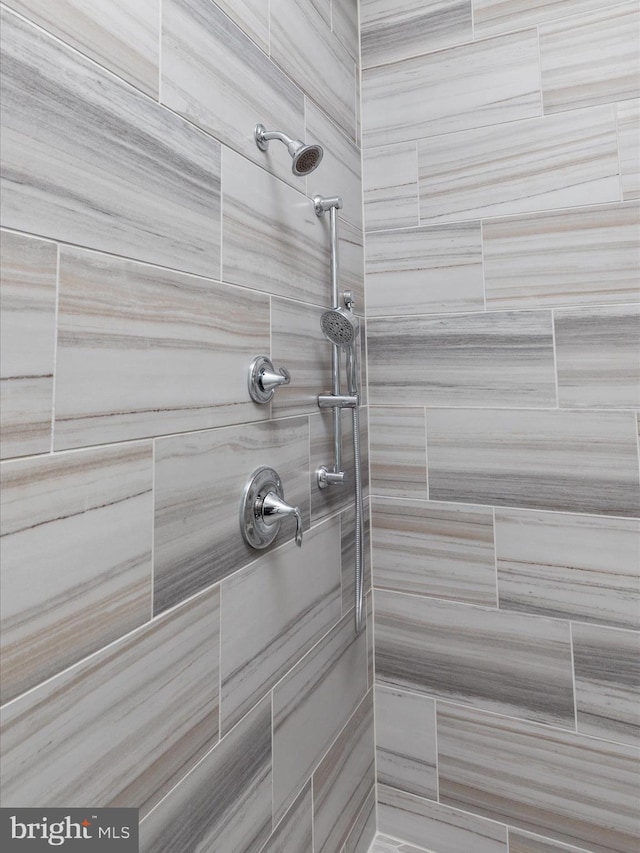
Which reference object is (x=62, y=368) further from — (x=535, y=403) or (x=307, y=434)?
(x=535, y=403)

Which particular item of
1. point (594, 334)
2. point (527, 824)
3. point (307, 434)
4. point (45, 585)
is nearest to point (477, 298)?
point (594, 334)

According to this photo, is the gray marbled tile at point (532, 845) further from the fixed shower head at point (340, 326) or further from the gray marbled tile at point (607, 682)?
the fixed shower head at point (340, 326)

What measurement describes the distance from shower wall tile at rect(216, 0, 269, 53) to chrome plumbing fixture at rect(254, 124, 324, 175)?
16 centimetres

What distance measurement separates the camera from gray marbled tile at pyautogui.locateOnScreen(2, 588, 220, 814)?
1.77ft

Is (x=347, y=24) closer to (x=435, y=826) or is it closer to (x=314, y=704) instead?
(x=314, y=704)

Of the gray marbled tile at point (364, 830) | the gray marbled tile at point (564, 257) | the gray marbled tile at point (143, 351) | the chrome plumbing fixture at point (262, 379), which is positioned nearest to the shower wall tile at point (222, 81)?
the gray marbled tile at point (143, 351)

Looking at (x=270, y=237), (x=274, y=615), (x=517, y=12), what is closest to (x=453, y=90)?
(x=517, y=12)

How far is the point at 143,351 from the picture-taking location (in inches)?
27.4

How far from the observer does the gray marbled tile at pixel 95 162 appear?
54 centimetres

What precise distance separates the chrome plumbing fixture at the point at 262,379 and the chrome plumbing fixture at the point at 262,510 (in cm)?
14

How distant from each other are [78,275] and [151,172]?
0.21 m

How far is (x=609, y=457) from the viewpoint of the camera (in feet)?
4.13

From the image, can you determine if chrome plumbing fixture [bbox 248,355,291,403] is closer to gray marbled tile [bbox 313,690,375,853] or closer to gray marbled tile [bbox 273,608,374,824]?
gray marbled tile [bbox 273,608,374,824]

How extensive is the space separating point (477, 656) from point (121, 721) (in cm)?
101
